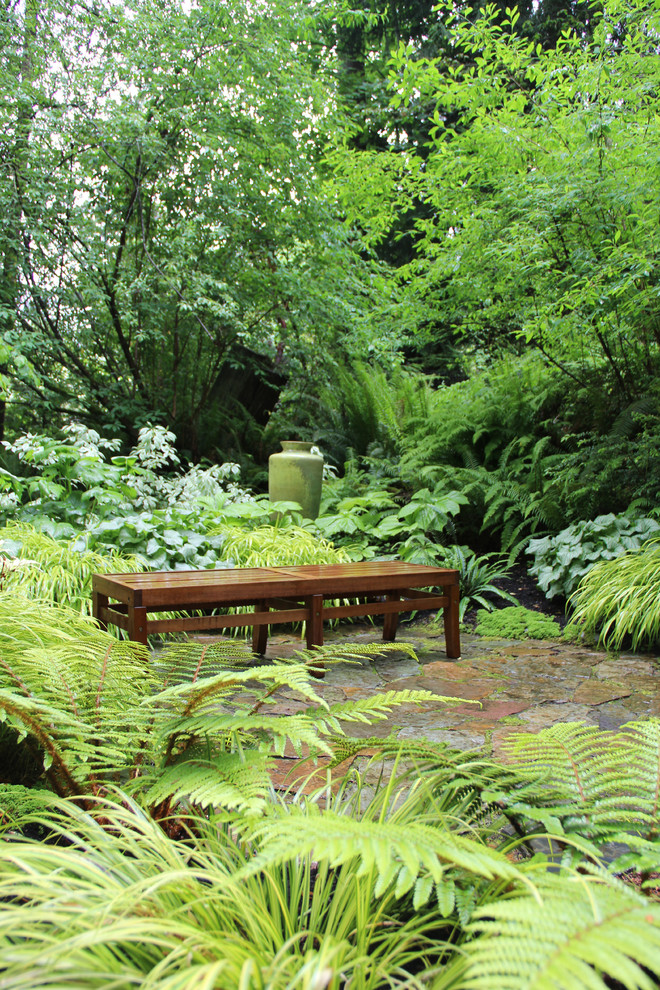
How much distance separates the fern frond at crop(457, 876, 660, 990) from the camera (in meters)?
0.56

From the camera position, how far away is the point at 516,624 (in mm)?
4328

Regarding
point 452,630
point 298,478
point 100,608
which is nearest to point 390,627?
point 452,630

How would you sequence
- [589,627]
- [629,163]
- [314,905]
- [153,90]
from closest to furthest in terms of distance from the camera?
[314,905] → [589,627] → [629,163] → [153,90]

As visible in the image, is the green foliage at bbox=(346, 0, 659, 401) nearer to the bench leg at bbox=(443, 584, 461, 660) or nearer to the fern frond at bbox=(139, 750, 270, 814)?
the bench leg at bbox=(443, 584, 461, 660)

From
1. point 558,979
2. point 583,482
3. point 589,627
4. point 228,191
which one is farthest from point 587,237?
point 558,979

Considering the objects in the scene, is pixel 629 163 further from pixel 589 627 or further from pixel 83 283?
pixel 83 283

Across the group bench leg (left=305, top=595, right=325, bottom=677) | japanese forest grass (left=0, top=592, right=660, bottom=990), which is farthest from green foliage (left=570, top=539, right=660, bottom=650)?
japanese forest grass (left=0, top=592, right=660, bottom=990)

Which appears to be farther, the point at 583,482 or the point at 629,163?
the point at 583,482

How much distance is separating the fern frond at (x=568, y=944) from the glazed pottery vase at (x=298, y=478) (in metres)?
5.17

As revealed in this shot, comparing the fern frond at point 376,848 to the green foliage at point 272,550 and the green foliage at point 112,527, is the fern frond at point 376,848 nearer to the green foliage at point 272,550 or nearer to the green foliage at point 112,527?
the green foliage at point 112,527

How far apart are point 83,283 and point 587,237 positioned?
4.84 meters

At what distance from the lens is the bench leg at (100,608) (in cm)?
305

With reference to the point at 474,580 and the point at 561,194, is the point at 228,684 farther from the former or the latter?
the point at 561,194

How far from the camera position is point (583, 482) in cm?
486
